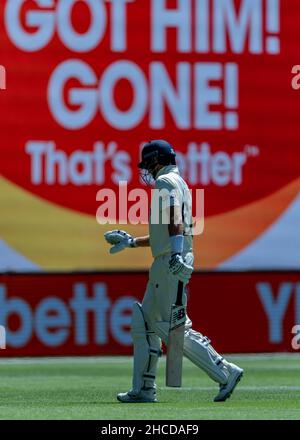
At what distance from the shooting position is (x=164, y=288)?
10.3 metres

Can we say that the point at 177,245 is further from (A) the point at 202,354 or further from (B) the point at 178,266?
(A) the point at 202,354

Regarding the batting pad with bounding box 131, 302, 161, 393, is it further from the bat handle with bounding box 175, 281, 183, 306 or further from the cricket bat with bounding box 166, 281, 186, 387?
the bat handle with bounding box 175, 281, 183, 306

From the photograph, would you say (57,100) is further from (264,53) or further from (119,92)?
(264,53)

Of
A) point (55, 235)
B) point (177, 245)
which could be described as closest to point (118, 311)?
point (55, 235)

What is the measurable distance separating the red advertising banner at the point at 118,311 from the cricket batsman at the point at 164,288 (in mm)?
6665

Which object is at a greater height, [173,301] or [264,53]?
[264,53]

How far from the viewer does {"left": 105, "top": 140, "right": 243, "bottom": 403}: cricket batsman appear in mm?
10219

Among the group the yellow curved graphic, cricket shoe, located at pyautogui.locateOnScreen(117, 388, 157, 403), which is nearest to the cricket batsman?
cricket shoe, located at pyautogui.locateOnScreen(117, 388, 157, 403)

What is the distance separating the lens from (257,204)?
59.1 feet

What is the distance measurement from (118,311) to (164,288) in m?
7.07

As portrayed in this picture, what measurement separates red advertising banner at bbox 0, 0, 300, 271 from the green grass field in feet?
5.04

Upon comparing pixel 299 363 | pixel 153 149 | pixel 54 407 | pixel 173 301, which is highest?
pixel 153 149
